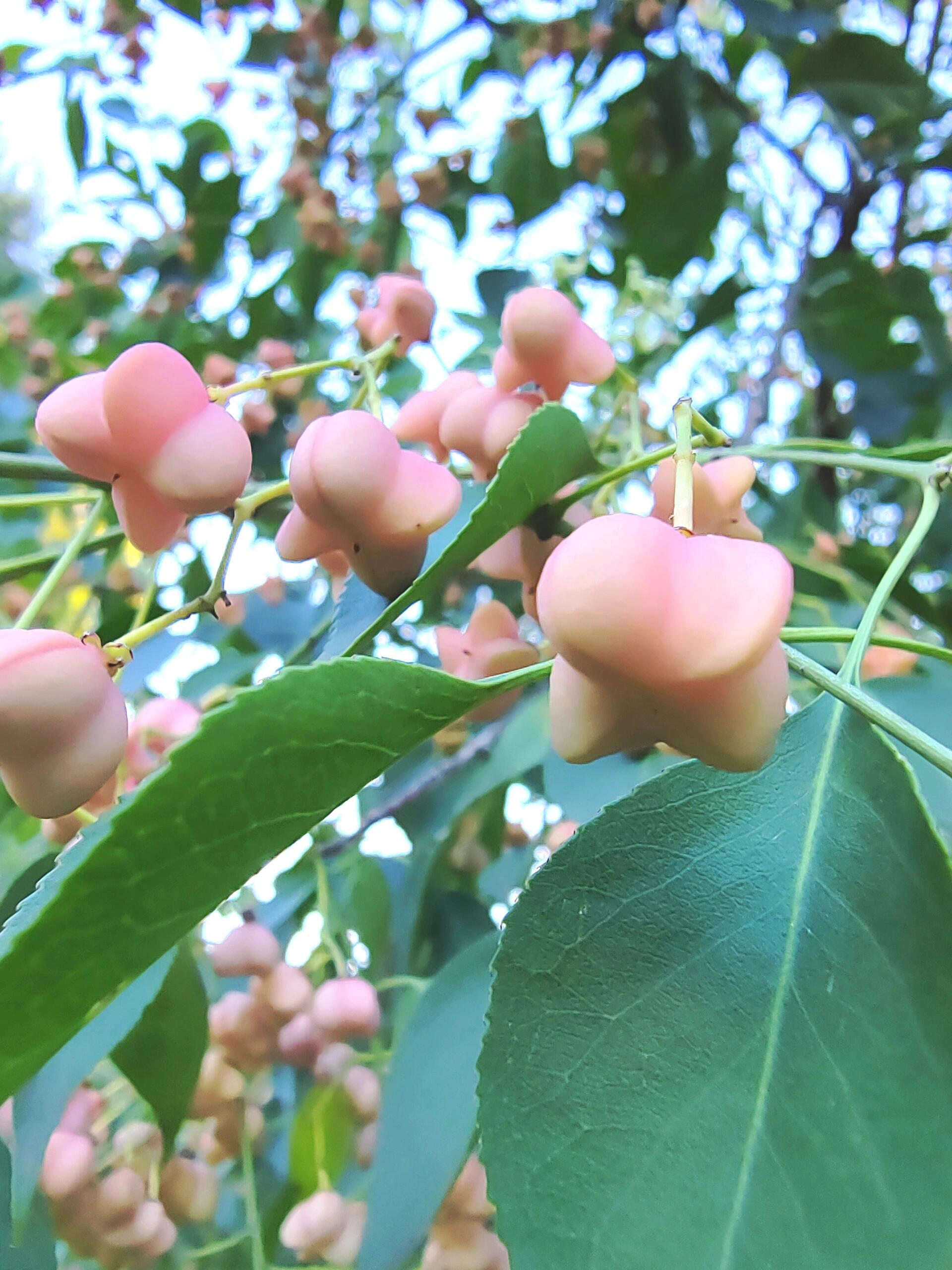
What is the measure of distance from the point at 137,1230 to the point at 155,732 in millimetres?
239

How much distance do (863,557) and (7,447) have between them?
547mm

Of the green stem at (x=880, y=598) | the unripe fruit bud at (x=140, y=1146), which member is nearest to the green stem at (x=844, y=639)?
the green stem at (x=880, y=598)

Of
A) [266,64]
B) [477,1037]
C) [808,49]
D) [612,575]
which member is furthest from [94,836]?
[266,64]

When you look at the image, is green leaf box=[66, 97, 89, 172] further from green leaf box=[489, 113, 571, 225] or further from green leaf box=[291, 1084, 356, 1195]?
green leaf box=[291, 1084, 356, 1195]

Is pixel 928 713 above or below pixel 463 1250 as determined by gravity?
above

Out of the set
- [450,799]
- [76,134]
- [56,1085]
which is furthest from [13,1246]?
[76,134]

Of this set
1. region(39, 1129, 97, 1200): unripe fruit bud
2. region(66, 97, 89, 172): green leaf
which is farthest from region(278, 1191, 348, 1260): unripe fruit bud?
region(66, 97, 89, 172): green leaf

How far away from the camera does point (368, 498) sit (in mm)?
289

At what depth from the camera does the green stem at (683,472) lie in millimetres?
221

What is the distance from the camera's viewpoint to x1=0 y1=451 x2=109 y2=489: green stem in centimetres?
31

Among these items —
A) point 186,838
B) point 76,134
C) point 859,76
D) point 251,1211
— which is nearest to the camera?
point 186,838

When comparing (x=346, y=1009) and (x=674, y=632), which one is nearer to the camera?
(x=674, y=632)

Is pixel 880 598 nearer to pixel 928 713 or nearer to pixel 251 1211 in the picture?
pixel 928 713

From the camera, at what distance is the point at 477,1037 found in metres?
0.40
